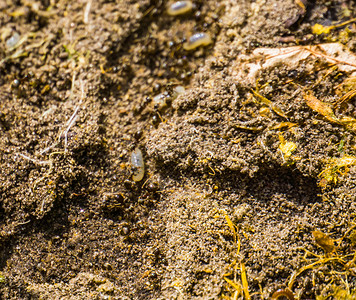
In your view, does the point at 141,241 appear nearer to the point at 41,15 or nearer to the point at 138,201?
the point at 138,201

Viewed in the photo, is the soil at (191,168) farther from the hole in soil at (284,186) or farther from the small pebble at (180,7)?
the small pebble at (180,7)

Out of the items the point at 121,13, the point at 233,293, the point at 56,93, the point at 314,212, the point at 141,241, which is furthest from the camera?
the point at 121,13

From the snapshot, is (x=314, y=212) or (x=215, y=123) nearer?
(x=314, y=212)

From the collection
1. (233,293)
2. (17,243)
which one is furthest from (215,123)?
(17,243)

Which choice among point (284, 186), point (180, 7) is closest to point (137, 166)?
point (284, 186)

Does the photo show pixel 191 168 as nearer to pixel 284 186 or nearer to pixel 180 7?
pixel 284 186

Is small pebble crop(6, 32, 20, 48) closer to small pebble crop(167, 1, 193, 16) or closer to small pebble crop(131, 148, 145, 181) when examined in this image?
small pebble crop(167, 1, 193, 16)

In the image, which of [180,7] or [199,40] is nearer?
[199,40]

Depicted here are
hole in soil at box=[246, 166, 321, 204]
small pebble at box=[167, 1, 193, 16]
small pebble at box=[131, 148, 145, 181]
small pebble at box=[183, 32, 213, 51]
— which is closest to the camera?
hole in soil at box=[246, 166, 321, 204]

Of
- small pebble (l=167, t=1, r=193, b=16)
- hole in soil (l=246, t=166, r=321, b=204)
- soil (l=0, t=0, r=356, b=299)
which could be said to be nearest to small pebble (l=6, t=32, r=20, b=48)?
soil (l=0, t=0, r=356, b=299)
